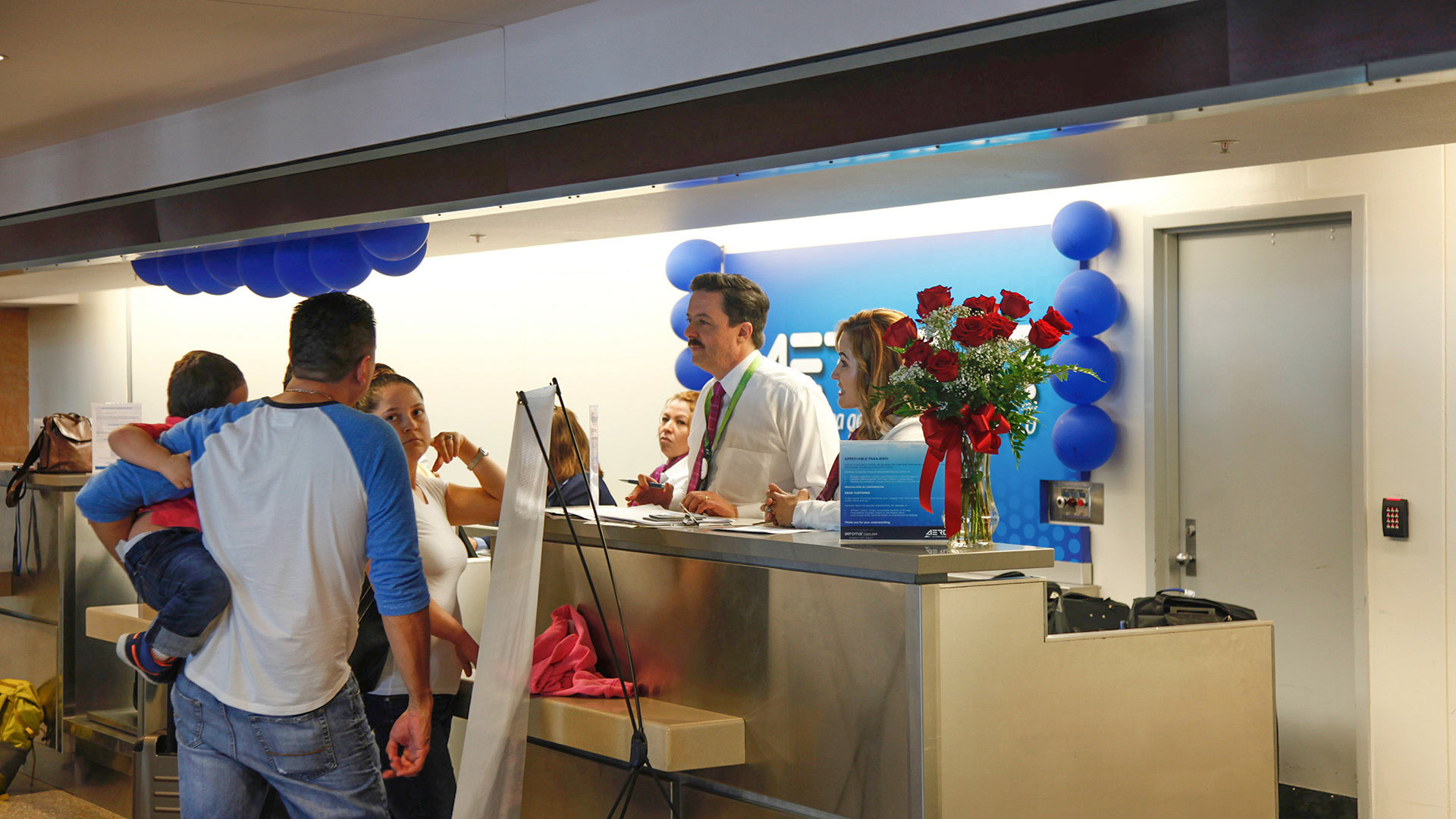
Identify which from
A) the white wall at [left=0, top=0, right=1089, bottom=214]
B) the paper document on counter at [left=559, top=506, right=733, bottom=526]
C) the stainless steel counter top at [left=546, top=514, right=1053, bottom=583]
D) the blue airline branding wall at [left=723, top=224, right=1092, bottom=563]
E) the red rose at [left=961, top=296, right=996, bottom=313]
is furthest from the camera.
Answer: the blue airline branding wall at [left=723, top=224, right=1092, bottom=563]

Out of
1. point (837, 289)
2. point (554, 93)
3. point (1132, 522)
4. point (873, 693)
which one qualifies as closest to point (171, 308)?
point (837, 289)

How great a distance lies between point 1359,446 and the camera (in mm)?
4781

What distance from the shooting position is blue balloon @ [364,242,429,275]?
5.39 meters

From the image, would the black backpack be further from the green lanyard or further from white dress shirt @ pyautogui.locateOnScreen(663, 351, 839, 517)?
the green lanyard

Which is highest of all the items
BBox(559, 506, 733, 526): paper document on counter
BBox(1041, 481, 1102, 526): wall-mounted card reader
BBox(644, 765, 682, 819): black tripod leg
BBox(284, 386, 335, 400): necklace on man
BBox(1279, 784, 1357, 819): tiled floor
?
BBox(284, 386, 335, 400): necklace on man

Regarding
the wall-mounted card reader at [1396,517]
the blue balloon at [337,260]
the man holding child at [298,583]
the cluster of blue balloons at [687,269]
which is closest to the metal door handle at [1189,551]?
the wall-mounted card reader at [1396,517]

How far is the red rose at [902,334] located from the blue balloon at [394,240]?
2629mm

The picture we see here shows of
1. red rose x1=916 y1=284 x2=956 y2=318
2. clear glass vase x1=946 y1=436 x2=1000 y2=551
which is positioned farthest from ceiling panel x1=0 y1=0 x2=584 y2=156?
clear glass vase x1=946 y1=436 x2=1000 y2=551

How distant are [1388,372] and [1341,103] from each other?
1.90 metres

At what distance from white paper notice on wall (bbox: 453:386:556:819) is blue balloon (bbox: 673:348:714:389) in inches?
152

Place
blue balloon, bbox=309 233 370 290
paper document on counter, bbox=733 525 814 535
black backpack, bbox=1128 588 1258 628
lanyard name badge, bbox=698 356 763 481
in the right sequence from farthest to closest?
blue balloon, bbox=309 233 370 290 → lanyard name badge, bbox=698 356 763 481 → black backpack, bbox=1128 588 1258 628 → paper document on counter, bbox=733 525 814 535

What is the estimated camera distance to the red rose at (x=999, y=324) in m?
2.62

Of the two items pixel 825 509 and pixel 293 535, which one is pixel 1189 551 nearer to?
pixel 825 509

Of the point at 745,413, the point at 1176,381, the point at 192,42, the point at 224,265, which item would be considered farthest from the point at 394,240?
the point at 1176,381
